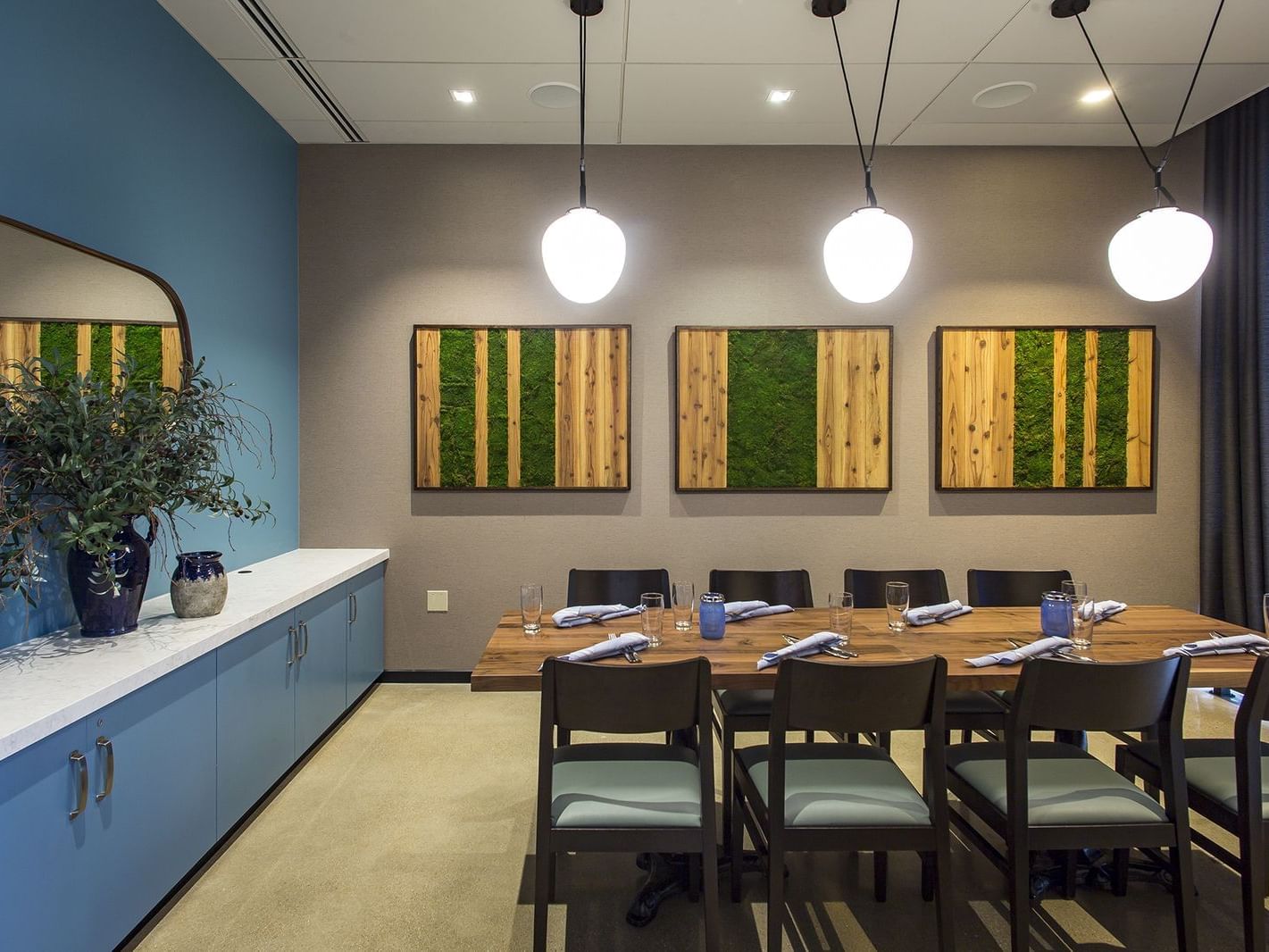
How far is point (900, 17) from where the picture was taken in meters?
2.99

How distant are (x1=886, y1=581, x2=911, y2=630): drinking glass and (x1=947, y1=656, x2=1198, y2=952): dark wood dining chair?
68cm

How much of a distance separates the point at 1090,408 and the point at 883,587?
1.97 m

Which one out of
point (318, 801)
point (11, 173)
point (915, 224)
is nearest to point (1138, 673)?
point (318, 801)

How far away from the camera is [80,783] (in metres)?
1.76

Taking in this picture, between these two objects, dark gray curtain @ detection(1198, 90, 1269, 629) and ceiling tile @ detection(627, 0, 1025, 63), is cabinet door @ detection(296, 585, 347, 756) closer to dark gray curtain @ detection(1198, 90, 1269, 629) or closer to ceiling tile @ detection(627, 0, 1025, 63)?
ceiling tile @ detection(627, 0, 1025, 63)

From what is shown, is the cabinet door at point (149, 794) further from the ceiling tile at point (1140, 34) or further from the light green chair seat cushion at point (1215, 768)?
the ceiling tile at point (1140, 34)

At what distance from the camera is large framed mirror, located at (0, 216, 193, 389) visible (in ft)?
6.97

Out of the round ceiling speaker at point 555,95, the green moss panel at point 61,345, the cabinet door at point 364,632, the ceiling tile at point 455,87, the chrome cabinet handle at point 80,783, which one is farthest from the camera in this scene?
the cabinet door at point 364,632

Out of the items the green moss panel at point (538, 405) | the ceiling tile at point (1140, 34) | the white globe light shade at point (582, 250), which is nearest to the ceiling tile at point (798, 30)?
the ceiling tile at point (1140, 34)

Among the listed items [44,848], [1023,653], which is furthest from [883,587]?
[44,848]

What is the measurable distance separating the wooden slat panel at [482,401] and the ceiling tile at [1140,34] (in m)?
2.86

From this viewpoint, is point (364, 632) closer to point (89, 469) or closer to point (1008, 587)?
point (89, 469)

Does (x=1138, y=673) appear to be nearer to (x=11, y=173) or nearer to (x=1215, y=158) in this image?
(x=11, y=173)

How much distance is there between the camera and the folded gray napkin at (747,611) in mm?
2703
